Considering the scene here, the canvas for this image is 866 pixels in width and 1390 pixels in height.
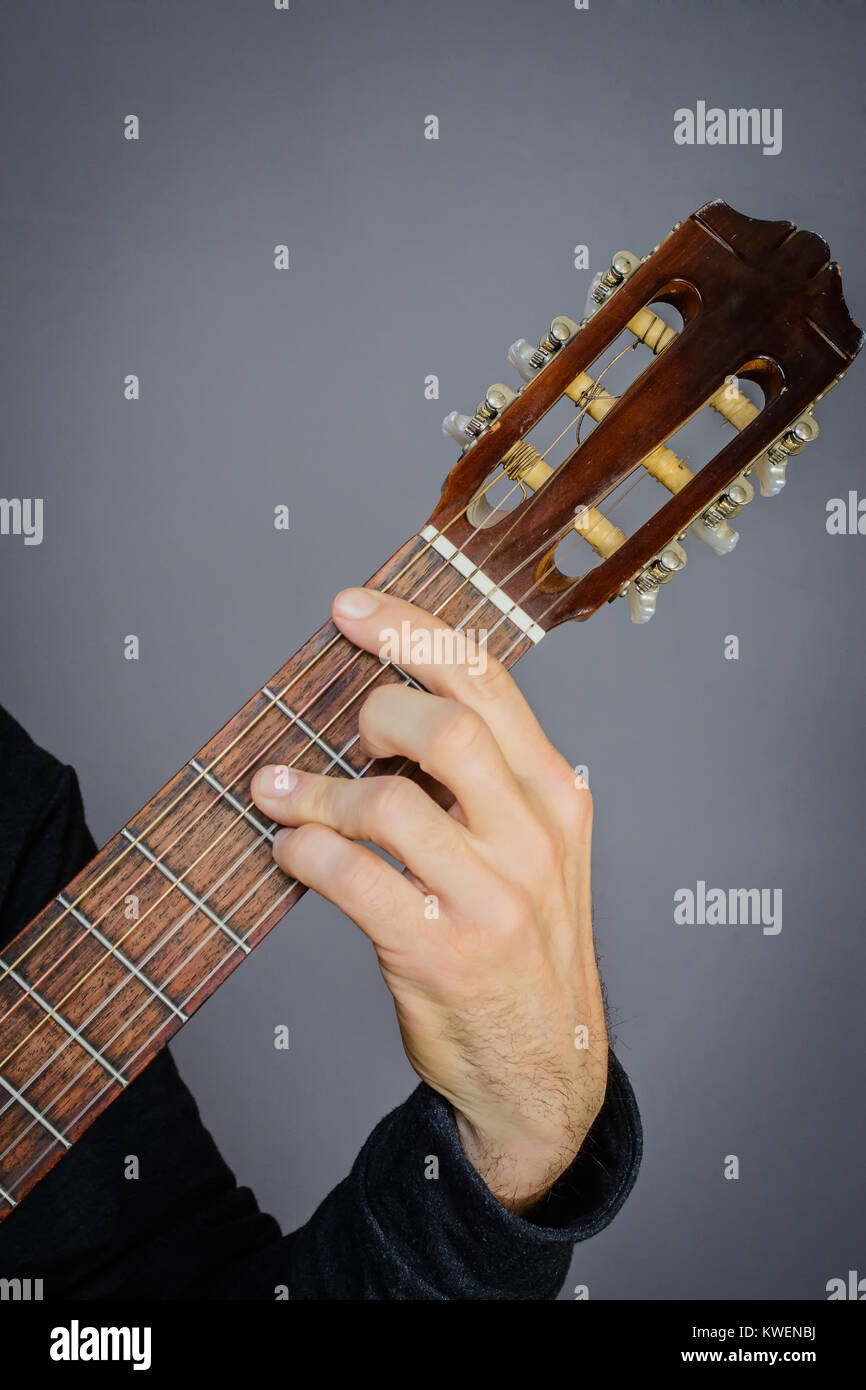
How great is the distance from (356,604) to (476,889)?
0.28 metres

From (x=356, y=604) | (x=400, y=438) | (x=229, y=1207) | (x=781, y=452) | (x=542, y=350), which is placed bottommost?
(x=229, y=1207)

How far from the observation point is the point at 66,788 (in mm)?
1460

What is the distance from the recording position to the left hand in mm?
948

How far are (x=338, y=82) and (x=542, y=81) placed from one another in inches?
18.2

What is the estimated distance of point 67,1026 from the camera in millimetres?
1052

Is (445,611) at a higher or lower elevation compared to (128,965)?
higher

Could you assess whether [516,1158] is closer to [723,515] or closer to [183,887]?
[183,887]

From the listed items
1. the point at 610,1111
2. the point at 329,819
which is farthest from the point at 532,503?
the point at 610,1111

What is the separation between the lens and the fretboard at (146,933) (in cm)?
105

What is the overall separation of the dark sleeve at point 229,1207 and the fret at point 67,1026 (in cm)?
29

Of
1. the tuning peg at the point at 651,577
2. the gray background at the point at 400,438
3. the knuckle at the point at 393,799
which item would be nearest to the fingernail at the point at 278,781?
the knuckle at the point at 393,799

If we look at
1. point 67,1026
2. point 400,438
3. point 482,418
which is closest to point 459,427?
point 482,418

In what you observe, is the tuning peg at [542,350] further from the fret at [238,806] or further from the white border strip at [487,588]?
the fret at [238,806]

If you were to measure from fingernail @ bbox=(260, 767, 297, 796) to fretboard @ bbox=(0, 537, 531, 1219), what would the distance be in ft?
0.12
